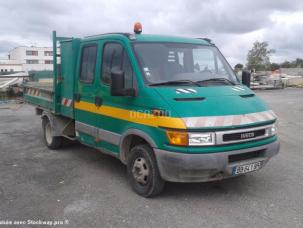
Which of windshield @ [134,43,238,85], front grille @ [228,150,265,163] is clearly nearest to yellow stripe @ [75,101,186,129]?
windshield @ [134,43,238,85]

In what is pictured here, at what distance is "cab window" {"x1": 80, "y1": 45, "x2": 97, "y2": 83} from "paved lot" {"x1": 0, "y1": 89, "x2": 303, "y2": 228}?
173 centimetres

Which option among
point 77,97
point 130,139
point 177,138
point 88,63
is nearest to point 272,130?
point 177,138

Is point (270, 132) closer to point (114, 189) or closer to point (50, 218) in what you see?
point (114, 189)

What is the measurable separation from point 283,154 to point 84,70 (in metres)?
4.57

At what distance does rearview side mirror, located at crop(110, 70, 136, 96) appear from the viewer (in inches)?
184

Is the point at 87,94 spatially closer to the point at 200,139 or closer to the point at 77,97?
the point at 77,97

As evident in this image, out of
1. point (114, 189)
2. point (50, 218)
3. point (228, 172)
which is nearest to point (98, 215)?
point (50, 218)

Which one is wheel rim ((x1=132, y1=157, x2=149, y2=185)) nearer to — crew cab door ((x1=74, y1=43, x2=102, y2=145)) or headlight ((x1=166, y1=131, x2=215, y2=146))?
headlight ((x1=166, y1=131, x2=215, y2=146))

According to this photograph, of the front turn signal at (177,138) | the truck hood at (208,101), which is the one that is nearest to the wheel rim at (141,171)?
the front turn signal at (177,138)

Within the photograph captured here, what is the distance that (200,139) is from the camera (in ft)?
13.9

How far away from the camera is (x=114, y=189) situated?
5262 mm

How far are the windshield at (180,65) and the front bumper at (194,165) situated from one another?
1.12 m

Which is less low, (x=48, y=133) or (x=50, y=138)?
(x=48, y=133)

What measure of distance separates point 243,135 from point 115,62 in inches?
89.9
